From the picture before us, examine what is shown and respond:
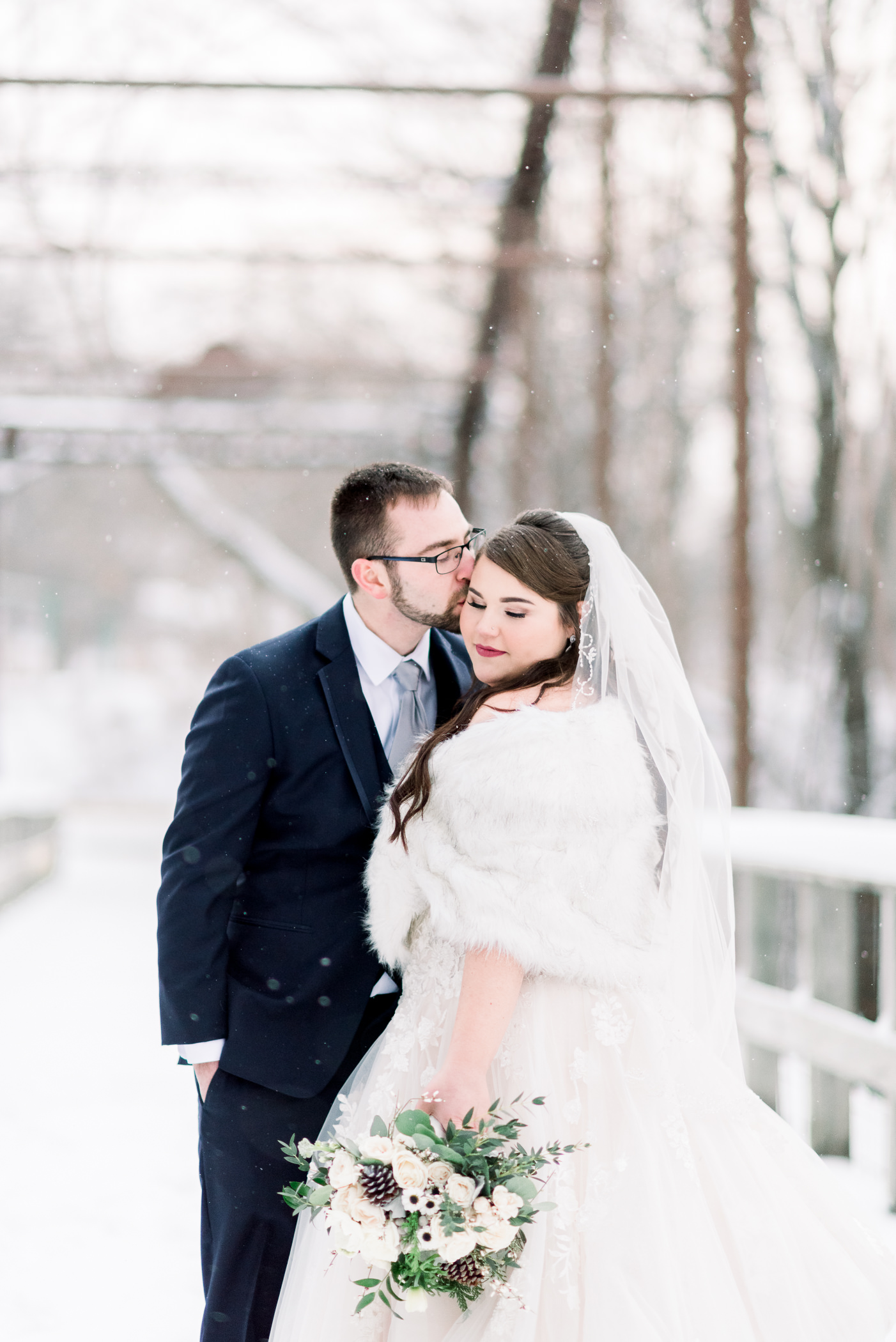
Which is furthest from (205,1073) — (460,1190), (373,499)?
(373,499)

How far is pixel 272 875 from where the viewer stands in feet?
6.25

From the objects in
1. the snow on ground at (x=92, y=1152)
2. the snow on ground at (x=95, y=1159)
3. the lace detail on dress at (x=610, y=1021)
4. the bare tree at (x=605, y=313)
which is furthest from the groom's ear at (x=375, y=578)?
the bare tree at (x=605, y=313)

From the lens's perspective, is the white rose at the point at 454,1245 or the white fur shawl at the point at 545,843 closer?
the white rose at the point at 454,1245

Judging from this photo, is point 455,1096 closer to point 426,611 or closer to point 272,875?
point 272,875

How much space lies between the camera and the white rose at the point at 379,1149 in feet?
4.34

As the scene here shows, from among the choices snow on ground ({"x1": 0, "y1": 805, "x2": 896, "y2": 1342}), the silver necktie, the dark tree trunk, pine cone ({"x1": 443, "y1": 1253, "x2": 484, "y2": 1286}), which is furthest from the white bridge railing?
the dark tree trunk

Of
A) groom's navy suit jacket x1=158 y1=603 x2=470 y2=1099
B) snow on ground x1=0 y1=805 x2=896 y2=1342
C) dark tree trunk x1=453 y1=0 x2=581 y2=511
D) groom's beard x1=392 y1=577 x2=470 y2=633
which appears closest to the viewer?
groom's navy suit jacket x1=158 y1=603 x2=470 y2=1099

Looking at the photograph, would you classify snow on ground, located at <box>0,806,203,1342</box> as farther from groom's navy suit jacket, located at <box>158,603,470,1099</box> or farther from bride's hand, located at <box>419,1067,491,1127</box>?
bride's hand, located at <box>419,1067,491,1127</box>

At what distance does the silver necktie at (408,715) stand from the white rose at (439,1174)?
2.46ft

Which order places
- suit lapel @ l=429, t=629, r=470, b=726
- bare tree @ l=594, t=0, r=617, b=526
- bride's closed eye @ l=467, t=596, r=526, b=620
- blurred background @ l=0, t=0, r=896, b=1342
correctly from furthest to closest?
1. bare tree @ l=594, t=0, r=617, b=526
2. blurred background @ l=0, t=0, r=896, b=1342
3. suit lapel @ l=429, t=629, r=470, b=726
4. bride's closed eye @ l=467, t=596, r=526, b=620

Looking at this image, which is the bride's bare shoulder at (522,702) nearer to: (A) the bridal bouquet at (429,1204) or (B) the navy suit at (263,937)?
(B) the navy suit at (263,937)

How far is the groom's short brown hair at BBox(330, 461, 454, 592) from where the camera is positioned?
1.96 metres

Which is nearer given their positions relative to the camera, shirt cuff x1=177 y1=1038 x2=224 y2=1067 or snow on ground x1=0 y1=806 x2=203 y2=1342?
shirt cuff x1=177 y1=1038 x2=224 y2=1067

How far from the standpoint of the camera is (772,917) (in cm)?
397
